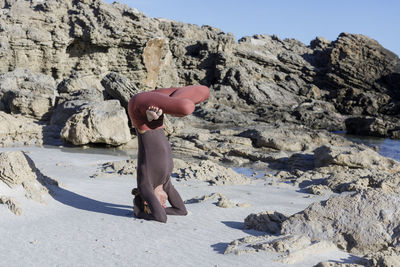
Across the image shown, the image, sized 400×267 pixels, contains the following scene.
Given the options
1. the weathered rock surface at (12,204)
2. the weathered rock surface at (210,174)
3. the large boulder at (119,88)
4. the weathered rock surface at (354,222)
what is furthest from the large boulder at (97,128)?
the weathered rock surface at (354,222)

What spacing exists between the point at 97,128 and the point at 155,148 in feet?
21.7

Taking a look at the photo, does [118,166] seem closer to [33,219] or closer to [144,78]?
[33,219]

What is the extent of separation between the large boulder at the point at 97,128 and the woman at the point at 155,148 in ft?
21.4

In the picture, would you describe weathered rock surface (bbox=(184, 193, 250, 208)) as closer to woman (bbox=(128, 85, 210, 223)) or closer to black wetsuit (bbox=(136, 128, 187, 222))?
woman (bbox=(128, 85, 210, 223))

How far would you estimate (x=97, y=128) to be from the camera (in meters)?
10.4

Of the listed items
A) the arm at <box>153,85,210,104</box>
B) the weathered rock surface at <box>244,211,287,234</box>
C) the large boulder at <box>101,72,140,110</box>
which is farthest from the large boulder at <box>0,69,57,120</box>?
the weathered rock surface at <box>244,211,287,234</box>

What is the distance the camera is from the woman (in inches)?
160

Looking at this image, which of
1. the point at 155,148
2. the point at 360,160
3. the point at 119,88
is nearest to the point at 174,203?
the point at 155,148

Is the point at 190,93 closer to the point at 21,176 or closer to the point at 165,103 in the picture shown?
the point at 165,103

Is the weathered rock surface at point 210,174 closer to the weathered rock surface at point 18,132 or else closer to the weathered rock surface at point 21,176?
the weathered rock surface at point 21,176

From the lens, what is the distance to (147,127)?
420 centimetres

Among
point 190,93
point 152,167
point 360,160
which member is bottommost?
point 152,167

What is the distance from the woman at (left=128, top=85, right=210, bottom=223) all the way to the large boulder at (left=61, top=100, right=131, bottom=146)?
6.52 metres

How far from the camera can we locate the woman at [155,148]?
13.3 feet
